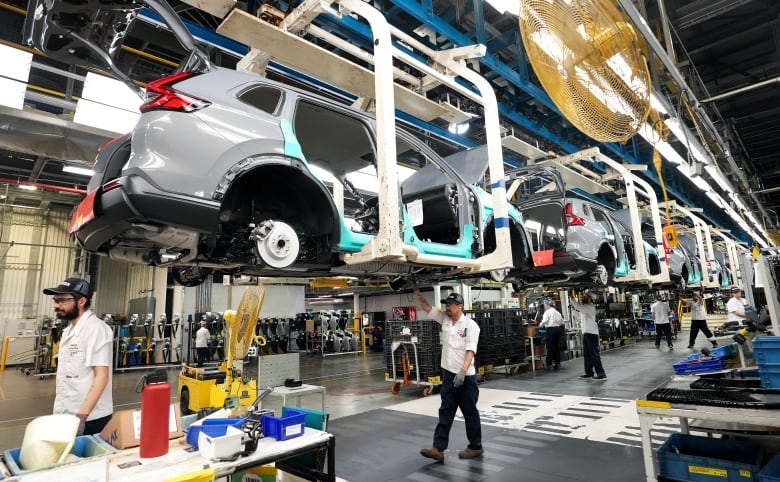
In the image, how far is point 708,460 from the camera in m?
2.33

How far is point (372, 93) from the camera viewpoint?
362 centimetres

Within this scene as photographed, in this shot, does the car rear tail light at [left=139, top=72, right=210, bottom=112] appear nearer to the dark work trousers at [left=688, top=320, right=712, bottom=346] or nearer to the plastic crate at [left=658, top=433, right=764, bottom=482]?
the plastic crate at [left=658, top=433, right=764, bottom=482]

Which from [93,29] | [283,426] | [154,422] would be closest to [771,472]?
[283,426]

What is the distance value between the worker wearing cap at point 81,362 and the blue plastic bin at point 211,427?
34.1 inches

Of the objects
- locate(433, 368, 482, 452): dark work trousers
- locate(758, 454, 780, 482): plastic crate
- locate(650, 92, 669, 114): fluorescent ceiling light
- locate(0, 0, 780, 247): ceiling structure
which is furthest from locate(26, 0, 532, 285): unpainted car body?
locate(650, 92, 669, 114): fluorescent ceiling light

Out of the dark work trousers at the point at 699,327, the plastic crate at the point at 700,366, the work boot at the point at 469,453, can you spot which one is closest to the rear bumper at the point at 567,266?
the plastic crate at the point at 700,366

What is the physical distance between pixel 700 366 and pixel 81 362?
14.1 ft

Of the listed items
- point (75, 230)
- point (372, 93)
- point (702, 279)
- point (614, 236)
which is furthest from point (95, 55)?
point (702, 279)

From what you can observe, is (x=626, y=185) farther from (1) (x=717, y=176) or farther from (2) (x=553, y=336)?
(2) (x=553, y=336)

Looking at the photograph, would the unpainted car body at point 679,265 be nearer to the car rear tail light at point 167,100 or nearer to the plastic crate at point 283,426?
the plastic crate at point 283,426

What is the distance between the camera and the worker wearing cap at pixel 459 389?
373 centimetres

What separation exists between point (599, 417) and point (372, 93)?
14.3 ft

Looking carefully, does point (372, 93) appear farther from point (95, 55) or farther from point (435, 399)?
point (435, 399)

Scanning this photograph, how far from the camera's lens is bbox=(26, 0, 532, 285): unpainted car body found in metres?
2.03
